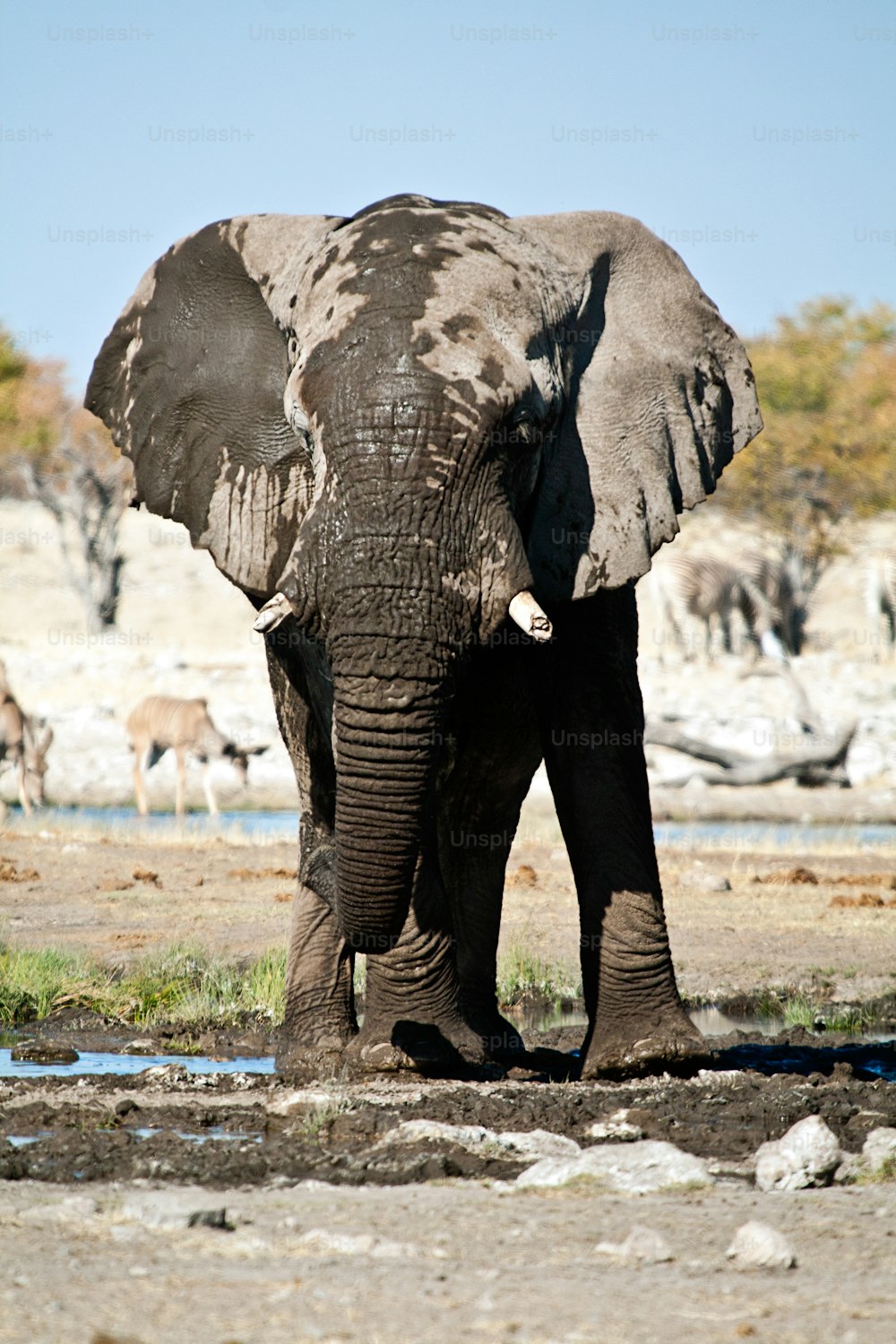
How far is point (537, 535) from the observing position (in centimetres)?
643

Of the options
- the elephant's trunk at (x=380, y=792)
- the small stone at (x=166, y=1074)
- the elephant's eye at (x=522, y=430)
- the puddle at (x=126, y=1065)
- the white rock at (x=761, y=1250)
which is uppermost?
the elephant's eye at (x=522, y=430)

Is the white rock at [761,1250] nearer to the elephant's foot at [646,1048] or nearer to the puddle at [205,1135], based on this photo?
the puddle at [205,1135]

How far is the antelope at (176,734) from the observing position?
23.1m

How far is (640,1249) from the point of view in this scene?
410 cm

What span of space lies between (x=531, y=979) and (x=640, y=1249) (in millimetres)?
5868

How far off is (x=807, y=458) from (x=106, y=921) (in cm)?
3089

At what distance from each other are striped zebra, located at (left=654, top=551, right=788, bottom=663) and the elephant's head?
31.0 metres

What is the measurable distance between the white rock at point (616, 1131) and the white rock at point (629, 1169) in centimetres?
46

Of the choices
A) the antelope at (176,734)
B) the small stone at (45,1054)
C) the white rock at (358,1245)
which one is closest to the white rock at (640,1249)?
the white rock at (358,1245)

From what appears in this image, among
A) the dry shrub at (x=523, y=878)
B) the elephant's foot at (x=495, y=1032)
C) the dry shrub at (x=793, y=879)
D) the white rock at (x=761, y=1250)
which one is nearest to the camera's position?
the white rock at (x=761, y=1250)

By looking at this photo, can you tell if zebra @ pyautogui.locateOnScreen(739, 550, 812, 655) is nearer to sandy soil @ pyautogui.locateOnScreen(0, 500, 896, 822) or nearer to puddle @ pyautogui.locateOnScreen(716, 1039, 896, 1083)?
sandy soil @ pyautogui.locateOnScreen(0, 500, 896, 822)

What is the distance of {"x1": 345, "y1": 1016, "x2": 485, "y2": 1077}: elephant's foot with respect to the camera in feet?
22.2

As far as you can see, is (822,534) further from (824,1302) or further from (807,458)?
(824,1302)

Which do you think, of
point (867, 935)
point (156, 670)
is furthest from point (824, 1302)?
point (156, 670)
